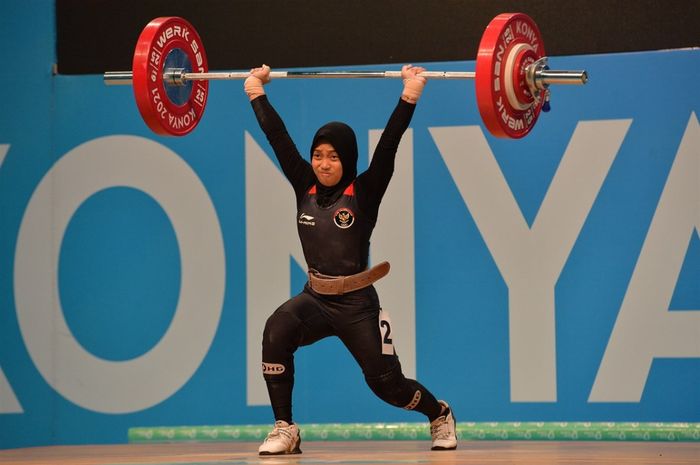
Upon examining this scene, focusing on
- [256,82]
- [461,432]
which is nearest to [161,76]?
[256,82]

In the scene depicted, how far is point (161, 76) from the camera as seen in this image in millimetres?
5105

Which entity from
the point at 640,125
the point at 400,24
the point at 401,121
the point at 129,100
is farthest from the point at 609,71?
the point at 129,100

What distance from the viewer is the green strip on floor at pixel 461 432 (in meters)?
5.64

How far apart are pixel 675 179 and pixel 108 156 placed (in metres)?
2.78

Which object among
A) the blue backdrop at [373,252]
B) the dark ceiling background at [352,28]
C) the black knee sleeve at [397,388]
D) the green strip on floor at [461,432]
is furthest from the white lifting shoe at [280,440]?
the dark ceiling background at [352,28]

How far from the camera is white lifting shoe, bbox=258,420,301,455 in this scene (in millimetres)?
4648

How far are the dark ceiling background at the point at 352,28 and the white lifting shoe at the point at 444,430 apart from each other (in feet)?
6.34

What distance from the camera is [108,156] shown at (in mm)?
6379

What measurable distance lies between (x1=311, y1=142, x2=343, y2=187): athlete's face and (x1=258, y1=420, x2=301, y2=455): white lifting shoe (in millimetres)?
934

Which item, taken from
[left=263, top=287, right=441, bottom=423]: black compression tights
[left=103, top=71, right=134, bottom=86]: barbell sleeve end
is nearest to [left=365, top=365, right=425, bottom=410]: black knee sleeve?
[left=263, top=287, right=441, bottom=423]: black compression tights

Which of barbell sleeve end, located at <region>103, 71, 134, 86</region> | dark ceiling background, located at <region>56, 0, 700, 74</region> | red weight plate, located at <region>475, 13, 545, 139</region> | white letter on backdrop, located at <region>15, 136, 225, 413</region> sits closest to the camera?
red weight plate, located at <region>475, 13, 545, 139</region>

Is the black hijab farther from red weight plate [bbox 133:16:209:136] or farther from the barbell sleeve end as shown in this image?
the barbell sleeve end

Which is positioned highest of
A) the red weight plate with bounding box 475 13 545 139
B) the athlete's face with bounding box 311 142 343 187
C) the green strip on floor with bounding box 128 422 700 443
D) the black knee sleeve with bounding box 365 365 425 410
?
the red weight plate with bounding box 475 13 545 139

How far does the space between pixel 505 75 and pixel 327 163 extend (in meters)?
0.74
